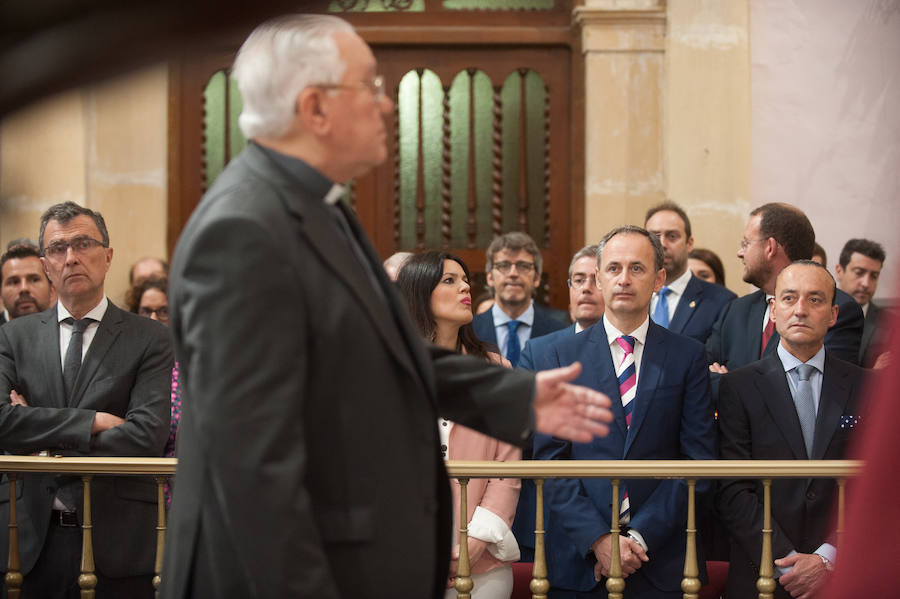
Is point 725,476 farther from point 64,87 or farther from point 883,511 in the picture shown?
point 64,87

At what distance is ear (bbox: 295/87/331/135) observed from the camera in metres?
1.83

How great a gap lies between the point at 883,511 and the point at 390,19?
6.95 m

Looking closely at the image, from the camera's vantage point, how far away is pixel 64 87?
0.49 m

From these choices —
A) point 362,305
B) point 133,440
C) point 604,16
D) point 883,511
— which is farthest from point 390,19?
point 883,511

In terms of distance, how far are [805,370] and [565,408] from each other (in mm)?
2189

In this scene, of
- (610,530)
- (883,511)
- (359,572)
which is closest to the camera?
(883,511)

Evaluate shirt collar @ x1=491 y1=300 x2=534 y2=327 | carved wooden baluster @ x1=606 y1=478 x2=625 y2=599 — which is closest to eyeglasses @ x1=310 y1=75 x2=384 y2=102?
carved wooden baluster @ x1=606 y1=478 x2=625 y2=599

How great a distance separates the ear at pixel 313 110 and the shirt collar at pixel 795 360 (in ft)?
8.52

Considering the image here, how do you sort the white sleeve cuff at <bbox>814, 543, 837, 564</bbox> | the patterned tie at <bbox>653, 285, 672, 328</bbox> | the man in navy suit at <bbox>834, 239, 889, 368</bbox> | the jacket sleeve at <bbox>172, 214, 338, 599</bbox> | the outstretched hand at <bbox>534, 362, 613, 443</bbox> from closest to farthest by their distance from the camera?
the jacket sleeve at <bbox>172, 214, 338, 599</bbox>
the outstretched hand at <bbox>534, 362, 613, 443</bbox>
the white sleeve cuff at <bbox>814, 543, 837, 564</bbox>
the patterned tie at <bbox>653, 285, 672, 328</bbox>
the man in navy suit at <bbox>834, 239, 889, 368</bbox>

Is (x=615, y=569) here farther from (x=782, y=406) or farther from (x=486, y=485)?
(x=782, y=406)

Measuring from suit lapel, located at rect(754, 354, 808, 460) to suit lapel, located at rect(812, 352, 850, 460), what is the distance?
2.3 inches

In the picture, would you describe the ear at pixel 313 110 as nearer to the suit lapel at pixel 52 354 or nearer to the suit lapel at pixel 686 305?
the suit lapel at pixel 52 354

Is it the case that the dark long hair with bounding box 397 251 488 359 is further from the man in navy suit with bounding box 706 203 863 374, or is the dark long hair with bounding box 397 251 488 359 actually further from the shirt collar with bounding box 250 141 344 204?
the shirt collar with bounding box 250 141 344 204

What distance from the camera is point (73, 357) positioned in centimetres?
385
